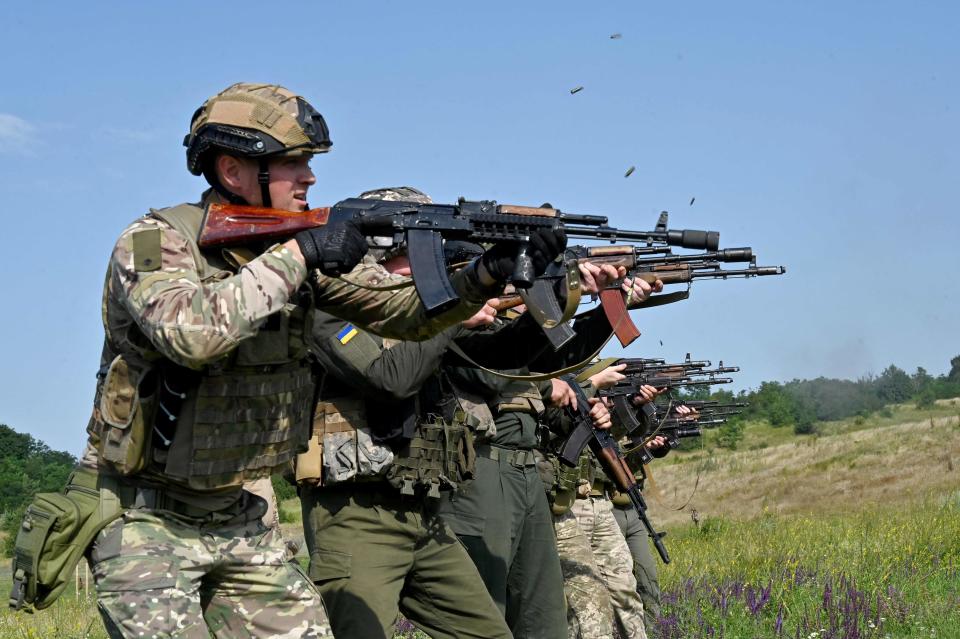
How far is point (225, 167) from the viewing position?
4273 millimetres

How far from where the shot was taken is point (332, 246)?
393cm

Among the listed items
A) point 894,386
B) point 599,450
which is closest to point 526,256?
point 599,450

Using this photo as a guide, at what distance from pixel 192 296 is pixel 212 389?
0.42 metres

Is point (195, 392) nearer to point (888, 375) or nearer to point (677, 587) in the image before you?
point (677, 587)

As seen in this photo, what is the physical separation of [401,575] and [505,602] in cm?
122

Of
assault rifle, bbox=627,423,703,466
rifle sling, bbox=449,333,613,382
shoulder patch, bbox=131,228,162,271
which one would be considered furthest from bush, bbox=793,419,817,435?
shoulder patch, bbox=131,228,162,271

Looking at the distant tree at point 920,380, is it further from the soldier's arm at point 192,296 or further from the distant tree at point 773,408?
the soldier's arm at point 192,296

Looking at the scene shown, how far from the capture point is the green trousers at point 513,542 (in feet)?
20.5

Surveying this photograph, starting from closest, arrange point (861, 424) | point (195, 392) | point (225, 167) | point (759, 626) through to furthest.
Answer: point (195, 392), point (225, 167), point (759, 626), point (861, 424)

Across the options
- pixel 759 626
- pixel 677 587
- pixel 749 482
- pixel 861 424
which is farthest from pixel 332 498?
pixel 861 424

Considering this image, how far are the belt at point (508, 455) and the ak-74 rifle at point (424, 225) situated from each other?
222 cm

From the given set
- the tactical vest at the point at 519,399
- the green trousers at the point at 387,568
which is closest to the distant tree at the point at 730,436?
the tactical vest at the point at 519,399

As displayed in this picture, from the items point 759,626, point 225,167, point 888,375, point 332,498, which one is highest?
point 888,375

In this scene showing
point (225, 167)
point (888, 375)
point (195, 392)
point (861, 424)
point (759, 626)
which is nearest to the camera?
point (195, 392)
